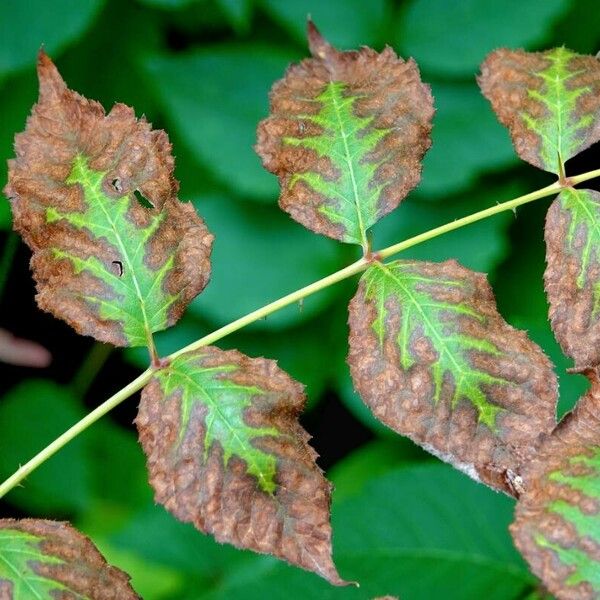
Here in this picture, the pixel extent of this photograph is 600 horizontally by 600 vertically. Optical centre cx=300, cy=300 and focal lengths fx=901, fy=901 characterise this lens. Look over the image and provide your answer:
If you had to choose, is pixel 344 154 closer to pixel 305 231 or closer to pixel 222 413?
pixel 222 413

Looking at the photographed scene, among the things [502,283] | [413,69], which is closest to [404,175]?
[413,69]

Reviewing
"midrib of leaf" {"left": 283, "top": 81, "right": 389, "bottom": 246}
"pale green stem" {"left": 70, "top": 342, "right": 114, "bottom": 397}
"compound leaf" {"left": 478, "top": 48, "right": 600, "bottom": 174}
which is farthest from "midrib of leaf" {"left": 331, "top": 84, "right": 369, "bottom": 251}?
"pale green stem" {"left": 70, "top": 342, "right": 114, "bottom": 397}

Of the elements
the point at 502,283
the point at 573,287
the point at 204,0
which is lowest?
the point at 573,287

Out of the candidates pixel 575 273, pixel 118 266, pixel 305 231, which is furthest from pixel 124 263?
pixel 305 231

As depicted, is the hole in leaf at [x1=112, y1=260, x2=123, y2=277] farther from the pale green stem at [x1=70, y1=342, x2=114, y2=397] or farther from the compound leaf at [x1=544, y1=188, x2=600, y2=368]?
the pale green stem at [x1=70, y1=342, x2=114, y2=397]

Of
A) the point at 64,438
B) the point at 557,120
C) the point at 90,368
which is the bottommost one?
the point at 64,438

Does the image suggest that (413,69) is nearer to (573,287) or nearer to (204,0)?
(573,287)
